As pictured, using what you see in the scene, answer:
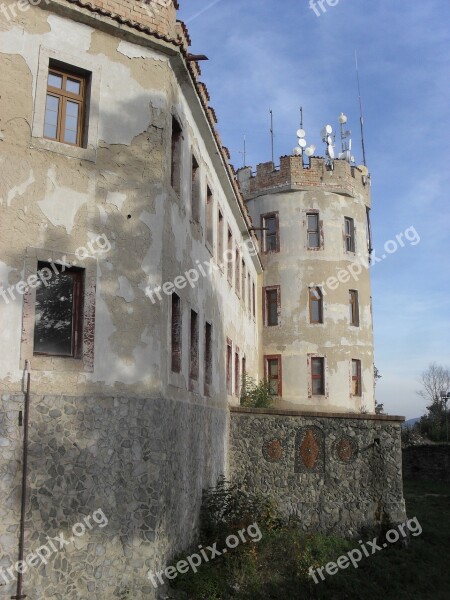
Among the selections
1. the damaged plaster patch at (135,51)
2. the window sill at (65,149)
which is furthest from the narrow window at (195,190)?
the window sill at (65,149)

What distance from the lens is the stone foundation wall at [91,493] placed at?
8.23 meters

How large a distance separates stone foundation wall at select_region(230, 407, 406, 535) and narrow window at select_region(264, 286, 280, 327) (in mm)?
9198

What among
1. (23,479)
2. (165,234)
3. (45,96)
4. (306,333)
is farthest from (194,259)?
(306,333)

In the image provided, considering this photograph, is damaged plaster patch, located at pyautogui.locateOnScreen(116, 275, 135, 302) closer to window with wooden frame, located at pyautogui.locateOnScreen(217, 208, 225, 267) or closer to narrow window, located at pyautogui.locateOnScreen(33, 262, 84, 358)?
narrow window, located at pyautogui.locateOnScreen(33, 262, 84, 358)

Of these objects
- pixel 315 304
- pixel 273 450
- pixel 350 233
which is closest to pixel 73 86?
pixel 273 450

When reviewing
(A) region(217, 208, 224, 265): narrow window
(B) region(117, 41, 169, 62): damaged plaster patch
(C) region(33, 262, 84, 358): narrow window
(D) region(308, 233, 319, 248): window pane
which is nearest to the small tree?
(A) region(217, 208, 224, 265): narrow window

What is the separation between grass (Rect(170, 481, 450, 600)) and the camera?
34.5 feet

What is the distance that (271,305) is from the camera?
2566 cm

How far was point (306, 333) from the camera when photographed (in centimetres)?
2466

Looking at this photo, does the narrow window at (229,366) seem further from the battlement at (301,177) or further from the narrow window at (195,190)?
the battlement at (301,177)

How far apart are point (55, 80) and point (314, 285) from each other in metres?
16.8

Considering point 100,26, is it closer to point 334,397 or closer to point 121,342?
point 121,342

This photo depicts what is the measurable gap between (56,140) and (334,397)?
56.3 feet

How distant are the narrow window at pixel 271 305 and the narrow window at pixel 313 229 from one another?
91.5 inches
